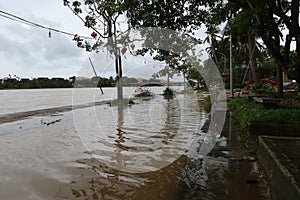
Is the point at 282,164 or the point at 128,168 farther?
the point at 128,168

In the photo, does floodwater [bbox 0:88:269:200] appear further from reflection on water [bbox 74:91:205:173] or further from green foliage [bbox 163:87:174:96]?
green foliage [bbox 163:87:174:96]

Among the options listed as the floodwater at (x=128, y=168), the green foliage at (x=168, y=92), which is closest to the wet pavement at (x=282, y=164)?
the floodwater at (x=128, y=168)

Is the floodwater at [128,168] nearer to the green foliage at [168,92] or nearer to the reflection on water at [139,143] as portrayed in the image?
the reflection on water at [139,143]

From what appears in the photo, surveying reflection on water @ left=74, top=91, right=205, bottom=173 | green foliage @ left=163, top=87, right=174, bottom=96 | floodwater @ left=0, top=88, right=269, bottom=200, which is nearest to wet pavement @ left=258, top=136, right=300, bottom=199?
floodwater @ left=0, top=88, right=269, bottom=200

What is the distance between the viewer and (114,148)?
16.2ft

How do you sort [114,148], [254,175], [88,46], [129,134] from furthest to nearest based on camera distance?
[88,46], [129,134], [114,148], [254,175]

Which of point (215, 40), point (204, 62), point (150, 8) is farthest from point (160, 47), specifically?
point (215, 40)

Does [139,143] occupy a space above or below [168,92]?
below

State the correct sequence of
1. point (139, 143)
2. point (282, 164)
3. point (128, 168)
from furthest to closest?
point (139, 143) → point (128, 168) → point (282, 164)

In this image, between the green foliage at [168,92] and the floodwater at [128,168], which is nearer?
the floodwater at [128,168]

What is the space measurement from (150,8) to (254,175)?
12.4 ft

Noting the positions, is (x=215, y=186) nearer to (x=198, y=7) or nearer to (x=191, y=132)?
(x=191, y=132)

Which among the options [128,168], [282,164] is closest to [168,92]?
[128,168]

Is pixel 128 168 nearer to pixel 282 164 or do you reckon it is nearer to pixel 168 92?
pixel 282 164
